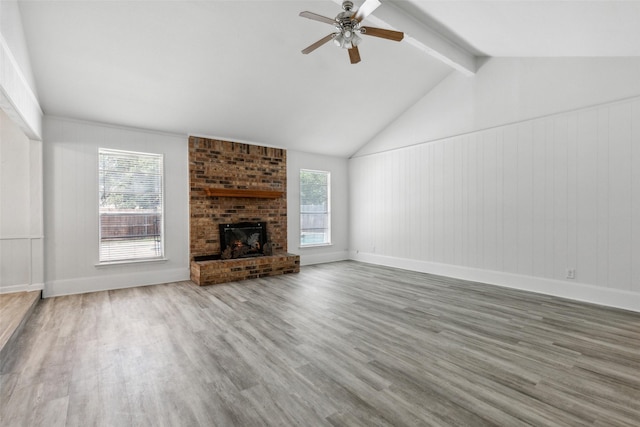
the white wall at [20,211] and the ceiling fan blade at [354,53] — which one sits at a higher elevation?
the ceiling fan blade at [354,53]

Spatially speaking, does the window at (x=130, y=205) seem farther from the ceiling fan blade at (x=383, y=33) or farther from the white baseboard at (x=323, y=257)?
the ceiling fan blade at (x=383, y=33)

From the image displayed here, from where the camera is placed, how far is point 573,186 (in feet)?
13.9

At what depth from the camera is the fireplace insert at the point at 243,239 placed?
582cm

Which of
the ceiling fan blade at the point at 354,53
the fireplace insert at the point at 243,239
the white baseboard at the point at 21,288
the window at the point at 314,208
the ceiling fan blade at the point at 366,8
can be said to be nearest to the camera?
the ceiling fan blade at the point at 366,8

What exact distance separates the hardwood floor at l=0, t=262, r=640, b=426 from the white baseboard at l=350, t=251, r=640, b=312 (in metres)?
0.27

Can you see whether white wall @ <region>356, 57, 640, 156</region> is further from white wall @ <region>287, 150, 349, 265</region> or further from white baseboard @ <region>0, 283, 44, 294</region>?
white baseboard @ <region>0, 283, 44, 294</region>

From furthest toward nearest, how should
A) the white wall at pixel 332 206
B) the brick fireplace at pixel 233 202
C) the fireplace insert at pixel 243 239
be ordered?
1. the white wall at pixel 332 206
2. the fireplace insert at pixel 243 239
3. the brick fireplace at pixel 233 202

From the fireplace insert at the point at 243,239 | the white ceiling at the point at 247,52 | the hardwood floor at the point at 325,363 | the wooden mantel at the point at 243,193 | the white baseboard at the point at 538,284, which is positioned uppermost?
the white ceiling at the point at 247,52

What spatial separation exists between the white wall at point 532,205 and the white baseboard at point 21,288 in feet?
19.9

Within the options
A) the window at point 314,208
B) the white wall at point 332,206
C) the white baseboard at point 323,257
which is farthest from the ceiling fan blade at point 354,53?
the white baseboard at point 323,257

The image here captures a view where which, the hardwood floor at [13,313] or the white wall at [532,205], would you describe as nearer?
the hardwood floor at [13,313]

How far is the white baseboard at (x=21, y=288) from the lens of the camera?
13.7ft

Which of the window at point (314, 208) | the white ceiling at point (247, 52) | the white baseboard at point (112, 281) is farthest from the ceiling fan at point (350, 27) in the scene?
the white baseboard at point (112, 281)

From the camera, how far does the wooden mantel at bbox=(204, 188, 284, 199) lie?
5637 millimetres
